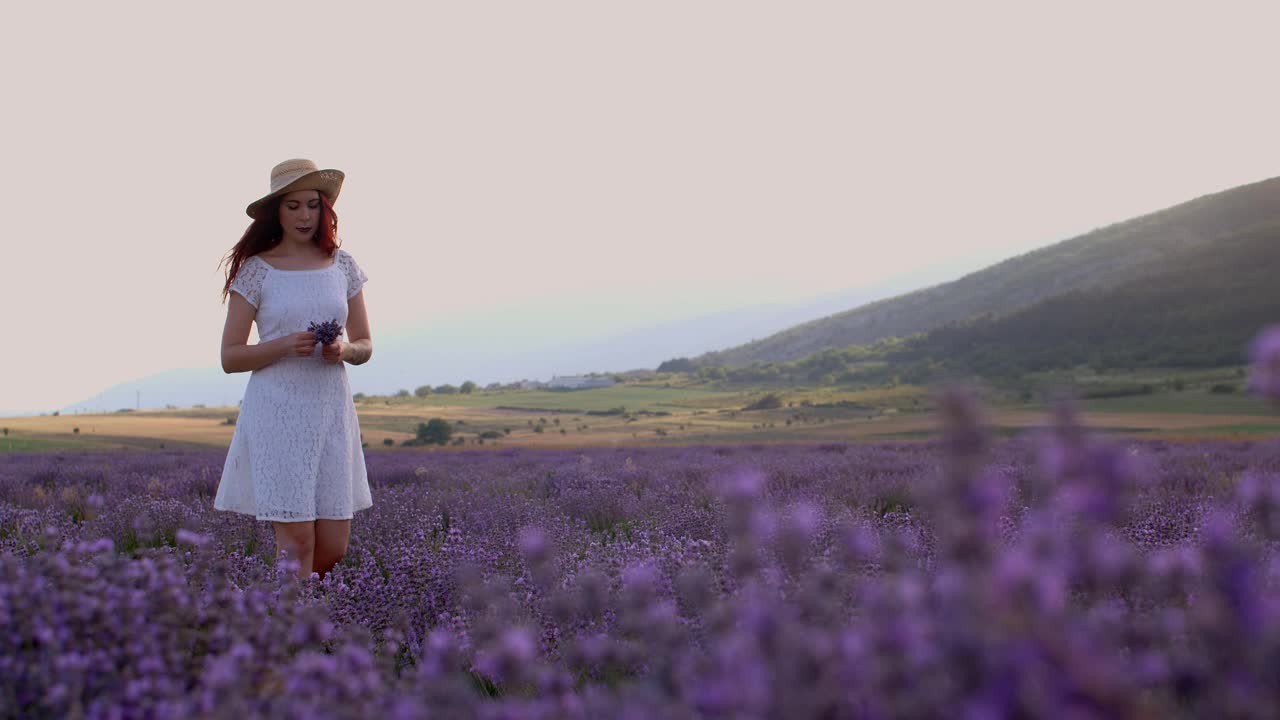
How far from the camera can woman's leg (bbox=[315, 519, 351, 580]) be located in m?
3.73

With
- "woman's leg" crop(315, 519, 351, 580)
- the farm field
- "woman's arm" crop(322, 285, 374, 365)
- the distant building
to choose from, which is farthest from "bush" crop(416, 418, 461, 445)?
the distant building

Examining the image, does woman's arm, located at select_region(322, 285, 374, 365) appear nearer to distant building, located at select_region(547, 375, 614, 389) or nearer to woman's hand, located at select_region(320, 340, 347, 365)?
woman's hand, located at select_region(320, 340, 347, 365)

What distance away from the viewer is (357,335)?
4117mm

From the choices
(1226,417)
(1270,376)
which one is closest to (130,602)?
(1270,376)

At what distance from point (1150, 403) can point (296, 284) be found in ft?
48.2

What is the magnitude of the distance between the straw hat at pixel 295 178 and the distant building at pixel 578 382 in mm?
29186

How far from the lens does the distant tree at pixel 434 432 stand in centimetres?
1661

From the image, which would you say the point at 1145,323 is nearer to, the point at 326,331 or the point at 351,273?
the point at 351,273

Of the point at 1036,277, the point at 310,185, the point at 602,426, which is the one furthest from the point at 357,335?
the point at 1036,277

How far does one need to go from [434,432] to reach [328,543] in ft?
44.3

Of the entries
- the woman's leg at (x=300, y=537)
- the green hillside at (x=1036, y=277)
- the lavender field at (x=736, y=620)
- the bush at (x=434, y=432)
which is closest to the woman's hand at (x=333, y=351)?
the woman's leg at (x=300, y=537)

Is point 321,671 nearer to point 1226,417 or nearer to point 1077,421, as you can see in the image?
point 1077,421

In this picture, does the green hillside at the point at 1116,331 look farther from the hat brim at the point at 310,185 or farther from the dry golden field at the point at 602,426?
the hat brim at the point at 310,185

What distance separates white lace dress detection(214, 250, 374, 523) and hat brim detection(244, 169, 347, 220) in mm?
225
